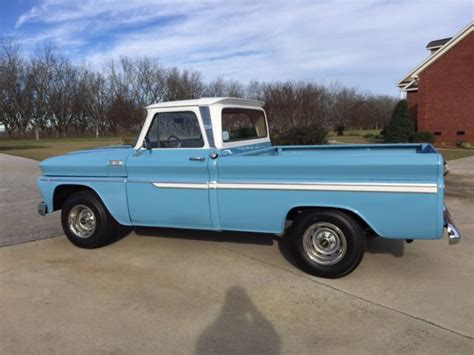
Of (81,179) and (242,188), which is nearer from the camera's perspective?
(242,188)

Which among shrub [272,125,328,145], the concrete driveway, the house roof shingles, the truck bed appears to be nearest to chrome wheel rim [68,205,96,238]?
the concrete driveway

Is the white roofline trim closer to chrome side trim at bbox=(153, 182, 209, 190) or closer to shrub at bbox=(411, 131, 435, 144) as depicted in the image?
shrub at bbox=(411, 131, 435, 144)

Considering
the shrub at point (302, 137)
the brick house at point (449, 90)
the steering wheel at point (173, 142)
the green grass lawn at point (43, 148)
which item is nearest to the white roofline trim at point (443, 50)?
the brick house at point (449, 90)

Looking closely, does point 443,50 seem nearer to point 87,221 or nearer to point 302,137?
point 302,137

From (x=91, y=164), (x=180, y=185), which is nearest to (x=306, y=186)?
(x=180, y=185)

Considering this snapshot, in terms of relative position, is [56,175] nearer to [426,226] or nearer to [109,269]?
[109,269]

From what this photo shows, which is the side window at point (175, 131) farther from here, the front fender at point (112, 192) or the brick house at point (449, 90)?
the brick house at point (449, 90)

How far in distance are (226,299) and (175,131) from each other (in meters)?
2.14

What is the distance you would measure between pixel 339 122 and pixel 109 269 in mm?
A: 50711

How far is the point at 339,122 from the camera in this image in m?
53.1

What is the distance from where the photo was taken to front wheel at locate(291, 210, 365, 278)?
4.35m

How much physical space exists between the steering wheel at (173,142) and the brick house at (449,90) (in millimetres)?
24071

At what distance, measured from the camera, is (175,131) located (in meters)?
5.22

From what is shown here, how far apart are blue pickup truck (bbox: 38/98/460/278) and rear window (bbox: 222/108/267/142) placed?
0.05ft
